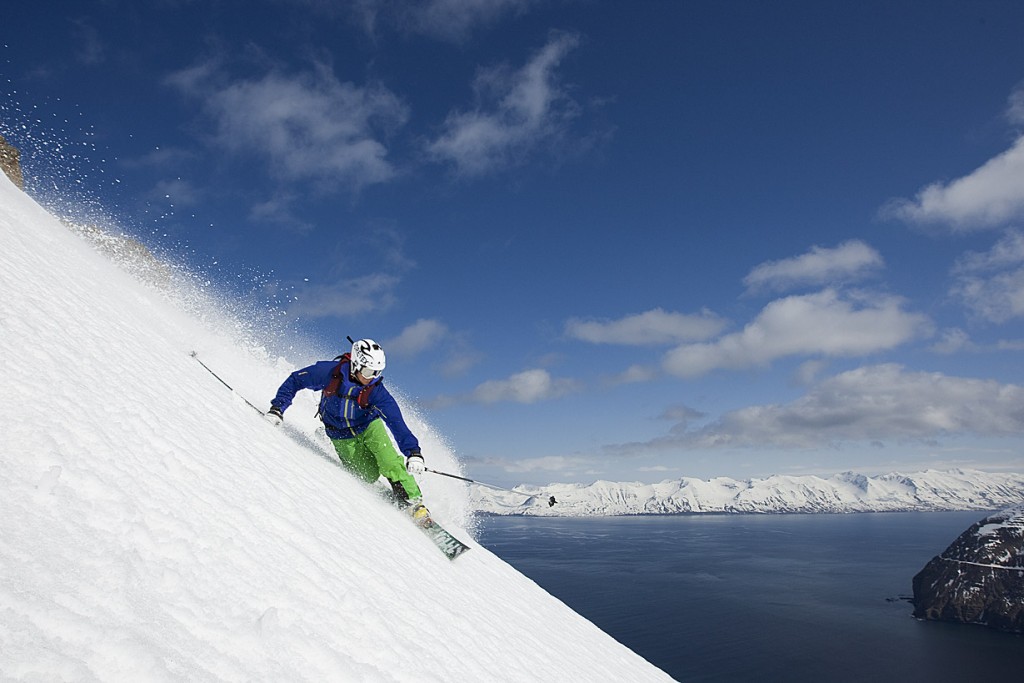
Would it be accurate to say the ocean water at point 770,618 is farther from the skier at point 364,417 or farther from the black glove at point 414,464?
the skier at point 364,417

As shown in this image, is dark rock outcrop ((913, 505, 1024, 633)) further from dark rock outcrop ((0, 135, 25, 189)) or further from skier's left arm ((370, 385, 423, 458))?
dark rock outcrop ((0, 135, 25, 189))

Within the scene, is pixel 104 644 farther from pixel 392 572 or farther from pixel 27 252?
pixel 27 252

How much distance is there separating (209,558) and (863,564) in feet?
589

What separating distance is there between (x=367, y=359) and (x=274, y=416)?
5.29 ft

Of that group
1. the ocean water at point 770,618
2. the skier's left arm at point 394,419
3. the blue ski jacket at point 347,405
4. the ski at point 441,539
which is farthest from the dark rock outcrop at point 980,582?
the blue ski jacket at point 347,405

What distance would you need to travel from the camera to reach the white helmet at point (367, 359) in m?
6.58

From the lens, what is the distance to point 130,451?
319cm

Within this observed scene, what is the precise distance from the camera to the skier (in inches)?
260

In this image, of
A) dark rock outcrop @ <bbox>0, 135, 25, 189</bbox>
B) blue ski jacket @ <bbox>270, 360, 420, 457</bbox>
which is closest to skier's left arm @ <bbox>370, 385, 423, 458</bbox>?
blue ski jacket @ <bbox>270, 360, 420, 457</bbox>

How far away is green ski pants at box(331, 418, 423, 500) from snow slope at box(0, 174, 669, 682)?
39 cm

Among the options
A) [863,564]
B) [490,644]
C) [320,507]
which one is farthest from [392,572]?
[863,564]

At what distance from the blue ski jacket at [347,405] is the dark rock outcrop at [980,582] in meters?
121

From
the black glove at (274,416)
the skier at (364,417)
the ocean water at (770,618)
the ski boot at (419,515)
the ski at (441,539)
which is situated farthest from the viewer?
the ocean water at (770,618)

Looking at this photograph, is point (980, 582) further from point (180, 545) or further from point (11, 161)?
point (11, 161)
